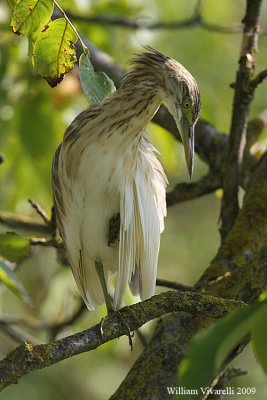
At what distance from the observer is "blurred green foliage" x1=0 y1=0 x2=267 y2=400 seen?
14.1 feet

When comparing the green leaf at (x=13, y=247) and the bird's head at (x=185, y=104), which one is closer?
the green leaf at (x=13, y=247)

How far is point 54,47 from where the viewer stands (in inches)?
92.9

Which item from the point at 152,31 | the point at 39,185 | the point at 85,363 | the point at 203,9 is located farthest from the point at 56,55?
the point at 85,363

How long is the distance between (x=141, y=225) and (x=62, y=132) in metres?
1.22

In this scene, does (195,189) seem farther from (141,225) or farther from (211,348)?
(211,348)

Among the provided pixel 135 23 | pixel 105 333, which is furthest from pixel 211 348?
pixel 135 23

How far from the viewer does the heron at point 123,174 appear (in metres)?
3.30

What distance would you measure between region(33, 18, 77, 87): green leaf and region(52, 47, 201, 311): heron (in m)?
0.92

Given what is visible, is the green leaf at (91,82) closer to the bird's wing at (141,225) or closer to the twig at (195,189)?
the bird's wing at (141,225)

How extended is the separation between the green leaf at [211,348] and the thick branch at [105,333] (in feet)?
2.64

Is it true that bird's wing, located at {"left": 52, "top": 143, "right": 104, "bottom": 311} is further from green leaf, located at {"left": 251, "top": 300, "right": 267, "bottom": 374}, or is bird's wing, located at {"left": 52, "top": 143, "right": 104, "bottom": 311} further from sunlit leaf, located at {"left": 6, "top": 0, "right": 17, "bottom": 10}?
green leaf, located at {"left": 251, "top": 300, "right": 267, "bottom": 374}

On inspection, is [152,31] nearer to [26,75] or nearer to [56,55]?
[26,75]

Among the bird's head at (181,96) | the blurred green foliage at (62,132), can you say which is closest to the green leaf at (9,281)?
the bird's head at (181,96)

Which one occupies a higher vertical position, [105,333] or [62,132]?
[105,333]
